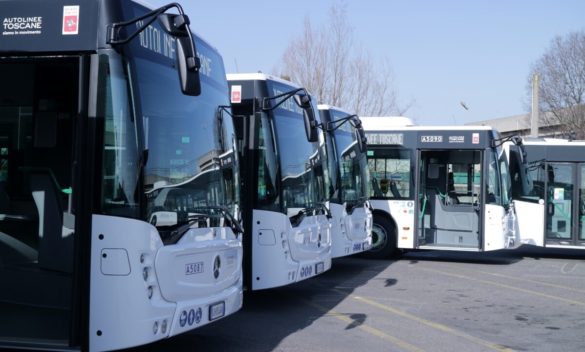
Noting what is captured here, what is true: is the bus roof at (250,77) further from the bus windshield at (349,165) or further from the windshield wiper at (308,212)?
the bus windshield at (349,165)

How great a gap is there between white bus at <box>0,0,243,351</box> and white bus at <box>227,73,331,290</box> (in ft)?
5.67

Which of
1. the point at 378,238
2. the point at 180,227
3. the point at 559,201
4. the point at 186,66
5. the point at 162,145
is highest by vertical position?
the point at 186,66

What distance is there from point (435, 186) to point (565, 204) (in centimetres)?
323

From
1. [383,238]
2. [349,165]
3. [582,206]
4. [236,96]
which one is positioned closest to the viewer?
[236,96]

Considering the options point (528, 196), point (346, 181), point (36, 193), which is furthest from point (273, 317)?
point (528, 196)

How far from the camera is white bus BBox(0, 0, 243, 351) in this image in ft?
18.5

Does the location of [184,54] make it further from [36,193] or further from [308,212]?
[308,212]

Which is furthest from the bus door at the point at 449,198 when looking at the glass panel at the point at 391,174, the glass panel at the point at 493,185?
the glass panel at the point at 493,185

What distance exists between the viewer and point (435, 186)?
16.8 m

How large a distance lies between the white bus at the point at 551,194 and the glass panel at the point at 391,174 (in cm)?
281

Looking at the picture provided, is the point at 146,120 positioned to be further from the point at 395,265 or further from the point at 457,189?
the point at 457,189

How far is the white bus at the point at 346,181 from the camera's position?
12328 mm

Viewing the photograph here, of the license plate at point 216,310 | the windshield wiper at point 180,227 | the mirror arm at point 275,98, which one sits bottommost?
the license plate at point 216,310

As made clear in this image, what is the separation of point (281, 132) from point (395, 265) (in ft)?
22.9
